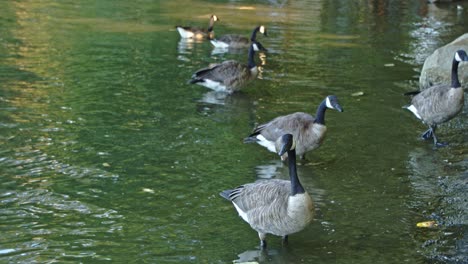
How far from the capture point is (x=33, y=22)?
21422 millimetres

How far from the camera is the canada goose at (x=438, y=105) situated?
11469mm

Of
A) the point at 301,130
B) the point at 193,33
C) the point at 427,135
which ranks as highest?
the point at 301,130

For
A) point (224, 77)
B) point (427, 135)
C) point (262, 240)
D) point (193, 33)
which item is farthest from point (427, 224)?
point (193, 33)

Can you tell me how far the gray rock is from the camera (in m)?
14.8

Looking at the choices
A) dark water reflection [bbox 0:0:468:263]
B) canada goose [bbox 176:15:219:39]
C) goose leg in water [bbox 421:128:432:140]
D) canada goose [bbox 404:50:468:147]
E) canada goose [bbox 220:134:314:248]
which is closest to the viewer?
canada goose [bbox 220:134:314:248]

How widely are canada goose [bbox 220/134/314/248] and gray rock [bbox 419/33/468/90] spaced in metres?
8.02

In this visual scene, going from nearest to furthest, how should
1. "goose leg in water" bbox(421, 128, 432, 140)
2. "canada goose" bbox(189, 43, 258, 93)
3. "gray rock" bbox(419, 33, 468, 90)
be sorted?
1. "goose leg in water" bbox(421, 128, 432, 140)
2. "canada goose" bbox(189, 43, 258, 93)
3. "gray rock" bbox(419, 33, 468, 90)

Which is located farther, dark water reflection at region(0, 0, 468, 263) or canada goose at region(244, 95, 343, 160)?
canada goose at region(244, 95, 343, 160)

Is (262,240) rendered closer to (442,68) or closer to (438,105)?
(438,105)

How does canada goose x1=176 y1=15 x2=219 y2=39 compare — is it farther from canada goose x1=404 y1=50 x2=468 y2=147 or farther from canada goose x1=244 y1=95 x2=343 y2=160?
canada goose x1=244 y1=95 x2=343 y2=160

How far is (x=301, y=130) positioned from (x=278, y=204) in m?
3.12

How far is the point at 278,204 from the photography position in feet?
24.3

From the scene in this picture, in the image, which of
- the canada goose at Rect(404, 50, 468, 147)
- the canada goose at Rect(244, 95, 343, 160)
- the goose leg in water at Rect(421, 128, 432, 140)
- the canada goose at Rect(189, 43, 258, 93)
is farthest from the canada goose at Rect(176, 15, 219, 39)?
the canada goose at Rect(244, 95, 343, 160)

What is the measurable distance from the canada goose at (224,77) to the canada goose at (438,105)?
3.80 meters
